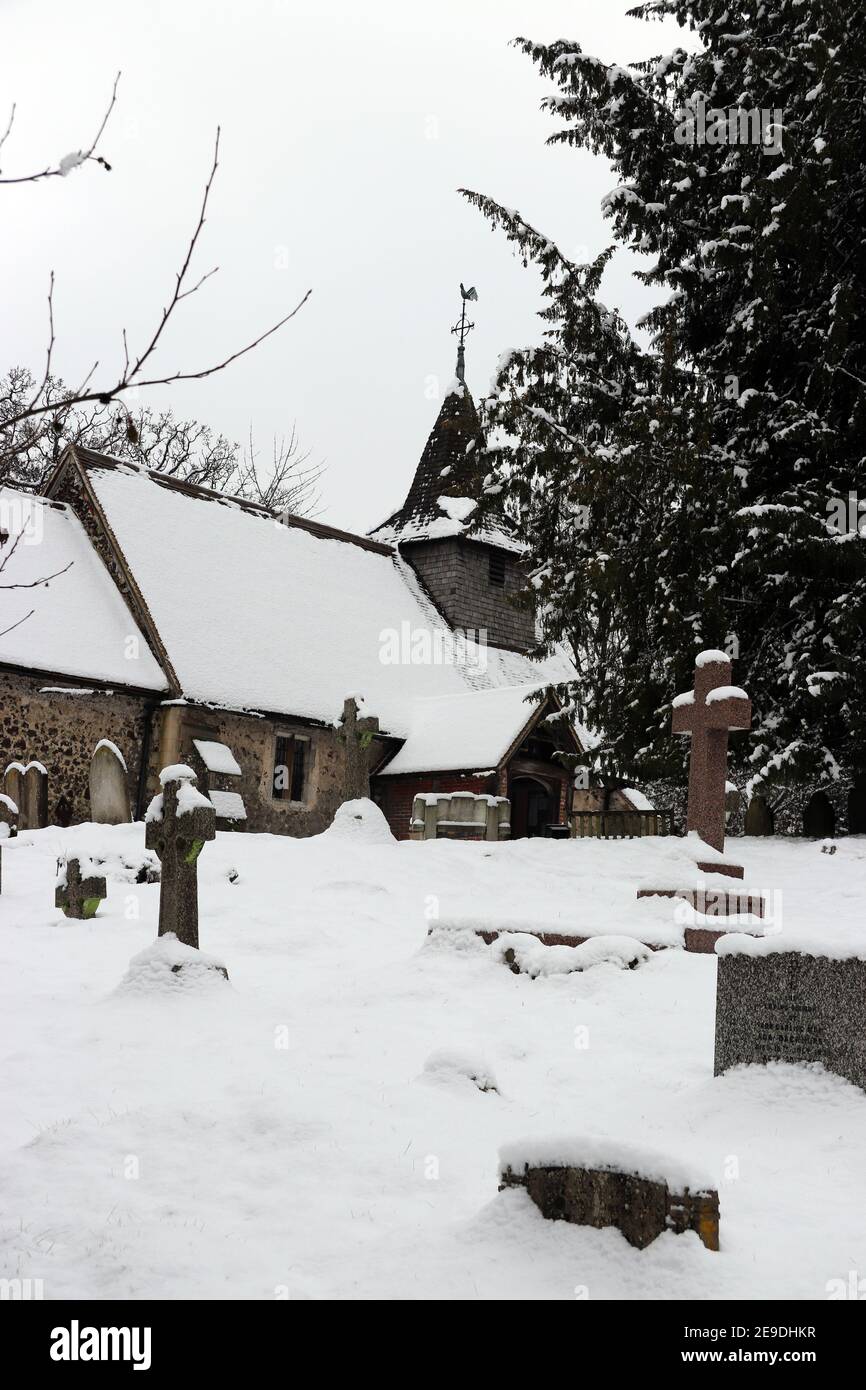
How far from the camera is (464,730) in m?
21.8

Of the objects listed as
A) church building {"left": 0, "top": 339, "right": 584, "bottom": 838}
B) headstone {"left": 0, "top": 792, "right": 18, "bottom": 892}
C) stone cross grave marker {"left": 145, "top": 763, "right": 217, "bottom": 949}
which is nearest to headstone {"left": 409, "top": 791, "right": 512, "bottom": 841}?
church building {"left": 0, "top": 339, "right": 584, "bottom": 838}

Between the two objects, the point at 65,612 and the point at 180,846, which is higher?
the point at 65,612

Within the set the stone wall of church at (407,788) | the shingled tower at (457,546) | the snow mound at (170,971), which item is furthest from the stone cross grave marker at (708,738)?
the shingled tower at (457,546)

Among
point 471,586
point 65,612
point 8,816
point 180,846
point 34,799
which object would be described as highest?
point 471,586

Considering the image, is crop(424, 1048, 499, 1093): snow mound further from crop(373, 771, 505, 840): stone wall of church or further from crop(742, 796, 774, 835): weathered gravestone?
crop(373, 771, 505, 840): stone wall of church

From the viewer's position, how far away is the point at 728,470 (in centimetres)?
1692

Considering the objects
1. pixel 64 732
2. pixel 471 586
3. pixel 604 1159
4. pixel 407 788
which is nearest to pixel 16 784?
pixel 64 732

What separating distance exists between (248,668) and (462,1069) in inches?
619

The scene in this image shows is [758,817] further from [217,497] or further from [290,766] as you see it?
[217,497]

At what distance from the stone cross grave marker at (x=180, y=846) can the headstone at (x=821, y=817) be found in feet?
38.6

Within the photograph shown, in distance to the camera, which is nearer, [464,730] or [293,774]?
[293,774]

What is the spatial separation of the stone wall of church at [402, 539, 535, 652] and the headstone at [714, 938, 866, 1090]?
21.8 m

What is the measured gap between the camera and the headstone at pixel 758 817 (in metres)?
17.5
